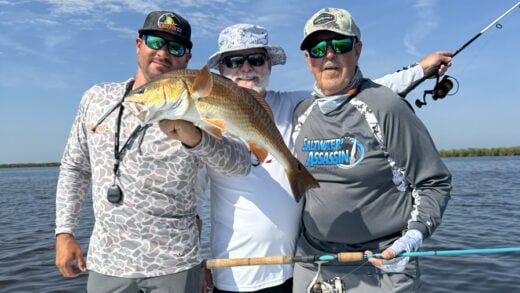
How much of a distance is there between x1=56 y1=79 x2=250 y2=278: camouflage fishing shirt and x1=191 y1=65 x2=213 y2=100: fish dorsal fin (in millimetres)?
566

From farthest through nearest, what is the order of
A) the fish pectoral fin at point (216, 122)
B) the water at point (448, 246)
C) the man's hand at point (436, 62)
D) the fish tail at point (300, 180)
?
the water at point (448, 246)
the man's hand at point (436, 62)
the fish tail at point (300, 180)
the fish pectoral fin at point (216, 122)

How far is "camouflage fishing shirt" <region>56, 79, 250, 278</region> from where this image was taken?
3.22m

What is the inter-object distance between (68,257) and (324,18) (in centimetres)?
292

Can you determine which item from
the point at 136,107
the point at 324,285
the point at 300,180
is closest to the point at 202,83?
the point at 136,107

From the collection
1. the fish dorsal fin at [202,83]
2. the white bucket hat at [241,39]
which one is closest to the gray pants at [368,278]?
the fish dorsal fin at [202,83]

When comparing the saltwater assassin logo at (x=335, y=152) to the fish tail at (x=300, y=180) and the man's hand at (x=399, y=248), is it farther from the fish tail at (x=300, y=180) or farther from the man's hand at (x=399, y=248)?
the man's hand at (x=399, y=248)

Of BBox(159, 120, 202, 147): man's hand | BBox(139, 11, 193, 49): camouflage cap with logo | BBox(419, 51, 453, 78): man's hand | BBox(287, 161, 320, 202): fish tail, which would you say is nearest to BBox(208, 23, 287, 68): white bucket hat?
BBox(139, 11, 193, 49): camouflage cap with logo

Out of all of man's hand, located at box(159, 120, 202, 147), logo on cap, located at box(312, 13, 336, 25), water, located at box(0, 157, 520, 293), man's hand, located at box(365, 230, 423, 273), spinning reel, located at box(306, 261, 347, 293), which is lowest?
water, located at box(0, 157, 520, 293)

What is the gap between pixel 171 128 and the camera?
9.10 ft

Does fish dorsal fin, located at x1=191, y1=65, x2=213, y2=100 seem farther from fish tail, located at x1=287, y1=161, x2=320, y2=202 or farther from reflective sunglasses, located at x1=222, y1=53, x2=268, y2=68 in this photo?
reflective sunglasses, located at x1=222, y1=53, x2=268, y2=68

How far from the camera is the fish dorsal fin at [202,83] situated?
2.59 metres

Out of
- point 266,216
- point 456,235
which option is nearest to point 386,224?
point 266,216

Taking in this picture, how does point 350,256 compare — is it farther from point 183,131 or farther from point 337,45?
point 337,45

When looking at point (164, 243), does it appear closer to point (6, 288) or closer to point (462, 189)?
point (6, 288)
